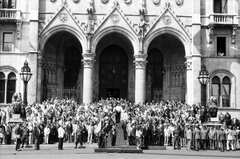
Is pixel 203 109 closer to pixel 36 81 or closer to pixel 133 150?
pixel 133 150

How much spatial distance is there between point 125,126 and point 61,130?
6.20 metres

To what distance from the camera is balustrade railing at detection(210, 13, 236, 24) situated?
4457 centimetres

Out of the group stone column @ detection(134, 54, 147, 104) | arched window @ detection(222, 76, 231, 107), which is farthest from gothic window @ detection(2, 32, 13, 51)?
arched window @ detection(222, 76, 231, 107)

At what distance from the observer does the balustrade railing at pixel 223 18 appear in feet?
146

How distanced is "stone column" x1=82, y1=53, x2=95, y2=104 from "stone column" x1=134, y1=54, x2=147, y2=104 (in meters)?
4.70

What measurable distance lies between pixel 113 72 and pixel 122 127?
17.5 meters

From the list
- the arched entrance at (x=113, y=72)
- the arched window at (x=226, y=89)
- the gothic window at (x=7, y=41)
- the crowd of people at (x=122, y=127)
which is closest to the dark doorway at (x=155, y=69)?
the arched entrance at (x=113, y=72)

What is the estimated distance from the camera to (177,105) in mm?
39812

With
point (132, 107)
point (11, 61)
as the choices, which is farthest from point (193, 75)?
point (11, 61)

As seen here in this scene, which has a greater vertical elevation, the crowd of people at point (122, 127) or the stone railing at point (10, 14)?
the stone railing at point (10, 14)

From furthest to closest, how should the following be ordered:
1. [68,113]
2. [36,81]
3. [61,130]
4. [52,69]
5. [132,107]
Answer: [52,69] → [36,81] → [132,107] → [68,113] → [61,130]

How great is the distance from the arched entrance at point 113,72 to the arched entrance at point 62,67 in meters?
2.66

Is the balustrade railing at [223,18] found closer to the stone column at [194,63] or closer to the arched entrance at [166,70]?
the stone column at [194,63]

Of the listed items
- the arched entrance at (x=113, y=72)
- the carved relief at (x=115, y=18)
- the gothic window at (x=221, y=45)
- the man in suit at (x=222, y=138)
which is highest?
the carved relief at (x=115, y=18)
